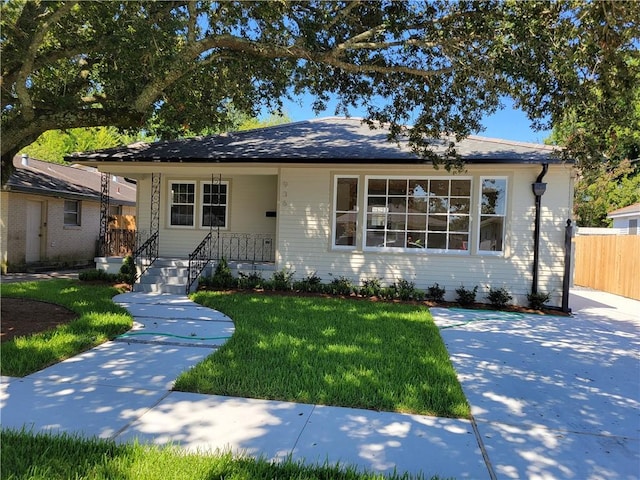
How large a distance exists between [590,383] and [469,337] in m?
2.03

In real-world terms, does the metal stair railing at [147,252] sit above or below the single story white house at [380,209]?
below

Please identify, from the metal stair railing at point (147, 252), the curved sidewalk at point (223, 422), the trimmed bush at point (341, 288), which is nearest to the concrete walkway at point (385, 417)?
the curved sidewalk at point (223, 422)

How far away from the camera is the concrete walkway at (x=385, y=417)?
3113 mm

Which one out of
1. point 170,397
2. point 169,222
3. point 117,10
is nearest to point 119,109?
point 117,10

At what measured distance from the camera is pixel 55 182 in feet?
53.6

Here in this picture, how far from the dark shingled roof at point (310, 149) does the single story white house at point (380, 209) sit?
0.15 ft

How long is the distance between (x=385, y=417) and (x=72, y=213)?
17.1 m

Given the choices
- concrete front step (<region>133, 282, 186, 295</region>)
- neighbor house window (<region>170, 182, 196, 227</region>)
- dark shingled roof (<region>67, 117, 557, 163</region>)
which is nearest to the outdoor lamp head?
dark shingled roof (<region>67, 117, 557, 163</region>)

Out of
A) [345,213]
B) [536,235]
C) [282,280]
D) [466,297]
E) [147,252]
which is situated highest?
[345,213]

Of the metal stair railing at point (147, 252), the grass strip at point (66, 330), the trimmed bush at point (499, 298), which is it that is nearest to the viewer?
the grass strip at point (66, 330)

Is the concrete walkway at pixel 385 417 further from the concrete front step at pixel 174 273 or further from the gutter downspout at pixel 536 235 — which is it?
the concrete front step at pixel 174 273

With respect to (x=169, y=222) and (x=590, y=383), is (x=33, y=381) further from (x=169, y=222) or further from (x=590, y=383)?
(x=169, y=222)

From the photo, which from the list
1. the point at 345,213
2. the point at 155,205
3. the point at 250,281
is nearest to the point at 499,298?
the point at 345,213

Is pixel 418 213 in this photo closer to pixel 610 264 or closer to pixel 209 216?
pixel 209 216
